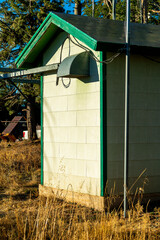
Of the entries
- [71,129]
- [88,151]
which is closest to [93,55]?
[71,129]

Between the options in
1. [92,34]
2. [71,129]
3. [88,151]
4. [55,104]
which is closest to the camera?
[92,34]

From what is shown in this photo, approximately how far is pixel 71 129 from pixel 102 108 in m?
1.15

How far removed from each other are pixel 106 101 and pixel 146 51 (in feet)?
4.20

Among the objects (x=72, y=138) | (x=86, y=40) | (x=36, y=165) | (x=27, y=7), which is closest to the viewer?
(x=86, y=40)

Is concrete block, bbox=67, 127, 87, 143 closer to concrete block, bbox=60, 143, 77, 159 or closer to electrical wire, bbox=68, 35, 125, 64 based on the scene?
concrete block, bbox=60, 143, 77, 159

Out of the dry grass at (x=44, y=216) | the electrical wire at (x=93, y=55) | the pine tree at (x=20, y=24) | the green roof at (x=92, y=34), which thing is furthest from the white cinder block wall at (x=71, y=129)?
the pine tree at (x=20, y=24)

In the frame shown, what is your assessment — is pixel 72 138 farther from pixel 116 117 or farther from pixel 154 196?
pixel 154 196

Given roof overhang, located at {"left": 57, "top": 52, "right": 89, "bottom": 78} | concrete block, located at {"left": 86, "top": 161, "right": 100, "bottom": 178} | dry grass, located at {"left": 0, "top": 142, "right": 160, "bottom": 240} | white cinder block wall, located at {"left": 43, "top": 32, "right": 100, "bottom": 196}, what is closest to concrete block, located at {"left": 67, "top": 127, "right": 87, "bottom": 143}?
white cinder block wall, located at {"left": 43, "top": 32, "right": 100, "bottom": 196}

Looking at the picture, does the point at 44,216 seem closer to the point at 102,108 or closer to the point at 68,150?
the point at 102,108

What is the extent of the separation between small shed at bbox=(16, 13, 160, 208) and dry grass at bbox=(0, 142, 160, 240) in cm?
69

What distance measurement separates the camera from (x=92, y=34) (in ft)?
25.1

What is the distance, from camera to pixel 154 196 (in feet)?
26.4

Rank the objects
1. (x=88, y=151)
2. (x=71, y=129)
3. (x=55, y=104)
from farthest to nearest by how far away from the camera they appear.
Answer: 1. (x=55, y=104)
2. (x=71, y=129)
3. (x=88, y=151)

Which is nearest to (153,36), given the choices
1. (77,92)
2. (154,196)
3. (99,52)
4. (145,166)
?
(99,52)
